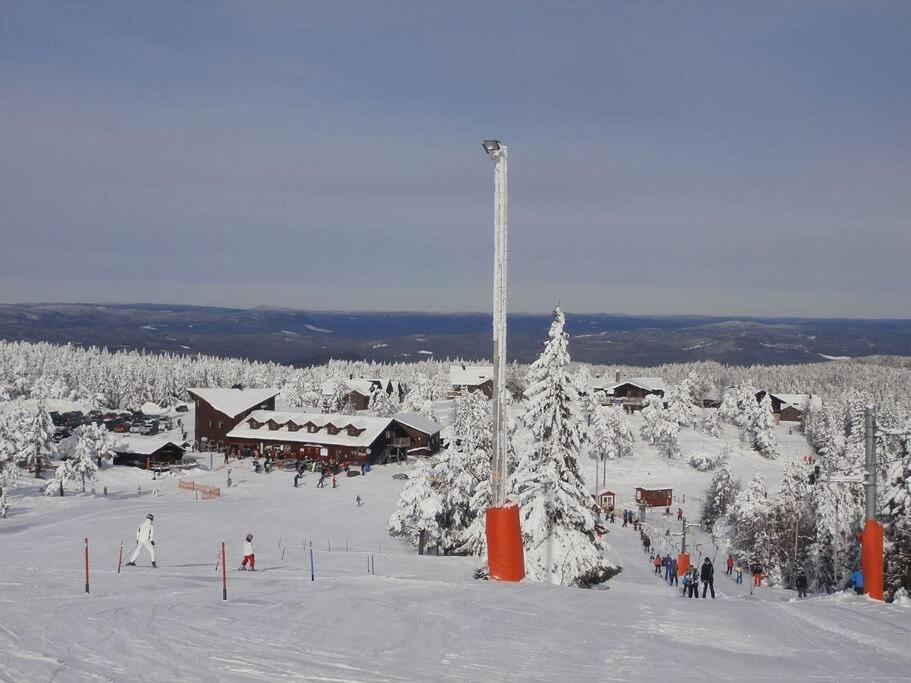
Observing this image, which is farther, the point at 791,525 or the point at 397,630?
the point at 791,525

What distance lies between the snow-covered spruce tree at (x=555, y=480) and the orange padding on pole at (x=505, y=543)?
9.79 metres

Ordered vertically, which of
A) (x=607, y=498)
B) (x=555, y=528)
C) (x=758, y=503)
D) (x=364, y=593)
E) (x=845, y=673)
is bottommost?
(x=607, y=498)

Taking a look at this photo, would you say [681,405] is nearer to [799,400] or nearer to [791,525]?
[799,400]

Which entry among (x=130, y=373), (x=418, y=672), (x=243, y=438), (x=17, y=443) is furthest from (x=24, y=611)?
(x=130, y=373)

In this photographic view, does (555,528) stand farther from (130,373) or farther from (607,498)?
(130,373)

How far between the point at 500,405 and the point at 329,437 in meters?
58.4

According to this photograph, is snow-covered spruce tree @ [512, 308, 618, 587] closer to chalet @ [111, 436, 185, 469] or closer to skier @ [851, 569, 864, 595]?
skier @ [851, 569, 864, 595]

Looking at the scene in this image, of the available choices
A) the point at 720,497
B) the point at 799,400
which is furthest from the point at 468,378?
the point at 720,497

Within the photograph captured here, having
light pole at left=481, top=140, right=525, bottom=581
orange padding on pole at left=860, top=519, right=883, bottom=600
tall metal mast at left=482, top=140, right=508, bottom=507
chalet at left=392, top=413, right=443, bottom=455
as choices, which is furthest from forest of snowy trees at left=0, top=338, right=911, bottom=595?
chalet at left=392, top=413, right=443, bottom=455

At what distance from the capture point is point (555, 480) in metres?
24.1

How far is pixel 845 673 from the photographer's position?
29.3 feet

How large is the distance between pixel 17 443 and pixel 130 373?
Result: 102 meters

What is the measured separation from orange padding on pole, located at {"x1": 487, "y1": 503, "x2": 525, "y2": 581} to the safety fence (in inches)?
1366

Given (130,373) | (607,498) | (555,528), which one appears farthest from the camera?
(130,373)
